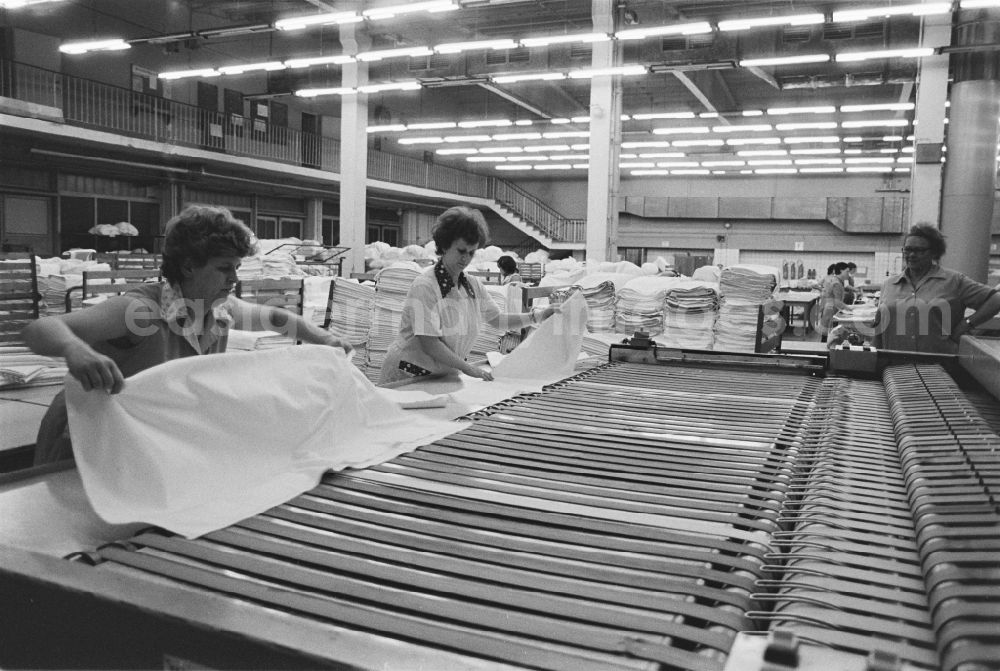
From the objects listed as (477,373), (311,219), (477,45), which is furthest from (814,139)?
(477,373)

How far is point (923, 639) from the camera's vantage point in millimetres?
1038

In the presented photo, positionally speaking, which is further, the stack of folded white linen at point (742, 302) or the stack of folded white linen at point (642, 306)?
the stack of folded white linen at point (642, 306)

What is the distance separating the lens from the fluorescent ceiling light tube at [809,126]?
60.5ft

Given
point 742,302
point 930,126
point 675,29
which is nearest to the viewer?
point 742,302

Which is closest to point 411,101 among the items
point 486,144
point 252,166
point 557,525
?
point 486,144

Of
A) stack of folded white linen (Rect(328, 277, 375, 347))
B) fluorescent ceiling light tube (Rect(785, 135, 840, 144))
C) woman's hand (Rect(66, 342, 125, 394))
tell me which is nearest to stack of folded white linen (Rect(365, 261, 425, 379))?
stack of folded white linen (Rect(328, 277, 375, 347))

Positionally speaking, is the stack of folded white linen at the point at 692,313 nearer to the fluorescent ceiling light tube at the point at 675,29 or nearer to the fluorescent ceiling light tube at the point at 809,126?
the fluorescent ceiling light tube at the point at 675,29

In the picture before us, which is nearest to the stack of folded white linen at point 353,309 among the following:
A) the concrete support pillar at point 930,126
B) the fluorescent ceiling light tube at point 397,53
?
the fluorescent ceiling light tube at point 397,53

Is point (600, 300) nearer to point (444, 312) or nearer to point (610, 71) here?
point (444, 312)

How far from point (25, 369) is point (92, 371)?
2.39 metres

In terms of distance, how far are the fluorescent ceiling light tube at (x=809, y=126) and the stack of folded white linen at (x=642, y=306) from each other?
45.4 ft

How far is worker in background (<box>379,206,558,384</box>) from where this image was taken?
10.3 ft

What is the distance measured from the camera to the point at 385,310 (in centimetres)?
563

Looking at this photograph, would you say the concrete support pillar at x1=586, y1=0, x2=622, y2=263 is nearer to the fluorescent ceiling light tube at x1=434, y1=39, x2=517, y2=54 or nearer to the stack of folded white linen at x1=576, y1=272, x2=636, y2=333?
the fluorescent ceiling light tube at x1=434, y1=39, x2=517, y2=54
